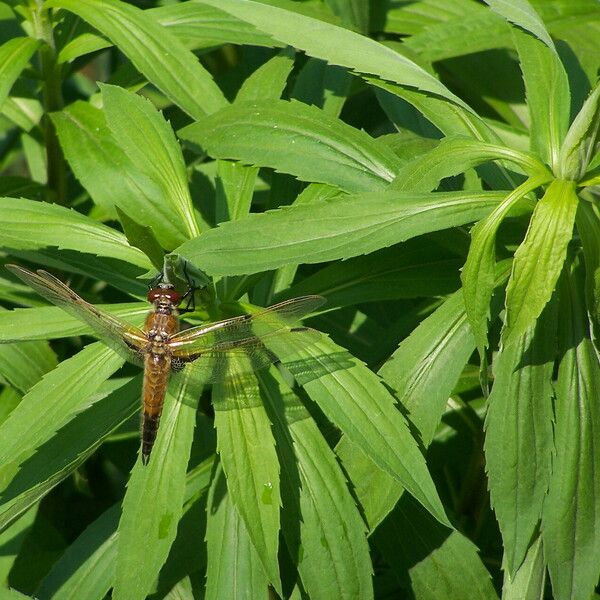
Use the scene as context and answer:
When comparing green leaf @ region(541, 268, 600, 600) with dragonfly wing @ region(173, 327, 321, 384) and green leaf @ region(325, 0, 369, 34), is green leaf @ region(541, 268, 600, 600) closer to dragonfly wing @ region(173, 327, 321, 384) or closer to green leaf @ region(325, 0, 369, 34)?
dragonfly wing @ region(173, 327, 321, 384)

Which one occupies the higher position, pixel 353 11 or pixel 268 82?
pixel 353 11

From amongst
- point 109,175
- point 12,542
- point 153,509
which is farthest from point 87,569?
point 109,175

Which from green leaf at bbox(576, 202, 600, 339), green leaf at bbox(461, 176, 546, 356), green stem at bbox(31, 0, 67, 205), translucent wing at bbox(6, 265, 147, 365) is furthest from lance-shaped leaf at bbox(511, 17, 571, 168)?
green stem at bbox(31, 0, 67, 205)

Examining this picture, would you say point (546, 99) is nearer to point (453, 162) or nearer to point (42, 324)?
point (453, 162)

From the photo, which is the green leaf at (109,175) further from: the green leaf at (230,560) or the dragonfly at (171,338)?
the green leaf at (230,560)

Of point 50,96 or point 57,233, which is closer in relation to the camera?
point 57,233

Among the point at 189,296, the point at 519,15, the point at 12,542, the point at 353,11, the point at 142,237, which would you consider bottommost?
the point at 12,542
